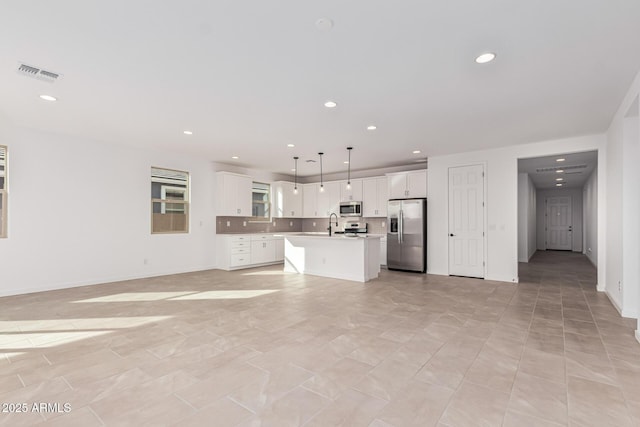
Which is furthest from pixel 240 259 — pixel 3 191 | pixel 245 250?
pixel 3 191

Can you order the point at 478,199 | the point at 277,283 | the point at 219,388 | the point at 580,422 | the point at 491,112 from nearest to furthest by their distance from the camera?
1. the point at 580,422
2. the point at 219,388
3. the point at 491,112
4. the point at 277,283
5. the point at 478,199

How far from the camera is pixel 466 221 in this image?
21.4 feet

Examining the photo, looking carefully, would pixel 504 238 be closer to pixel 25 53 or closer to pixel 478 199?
pixel 478 199

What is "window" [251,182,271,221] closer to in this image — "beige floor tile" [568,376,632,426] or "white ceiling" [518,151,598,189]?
"white ceiling" [518,151,598,189]

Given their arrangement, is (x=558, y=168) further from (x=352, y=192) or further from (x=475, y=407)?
(x=475, y=407)

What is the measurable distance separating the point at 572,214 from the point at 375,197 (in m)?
9.60

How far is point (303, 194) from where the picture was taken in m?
9.80

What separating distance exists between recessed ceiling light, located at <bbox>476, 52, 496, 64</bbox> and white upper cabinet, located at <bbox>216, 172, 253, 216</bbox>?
612 centimetres

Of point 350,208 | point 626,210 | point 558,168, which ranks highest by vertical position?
point 558,168

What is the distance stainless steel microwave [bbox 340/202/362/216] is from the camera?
846 cm

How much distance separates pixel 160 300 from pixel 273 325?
2157 mm

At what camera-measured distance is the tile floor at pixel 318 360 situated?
6.24ft

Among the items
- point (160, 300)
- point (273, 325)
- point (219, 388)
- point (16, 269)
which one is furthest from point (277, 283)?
point (16, 269)

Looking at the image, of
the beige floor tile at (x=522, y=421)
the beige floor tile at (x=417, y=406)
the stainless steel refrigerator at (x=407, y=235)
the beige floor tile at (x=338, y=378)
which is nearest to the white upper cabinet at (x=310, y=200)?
the stainless steel refrigerator at (x=407, y=235)
